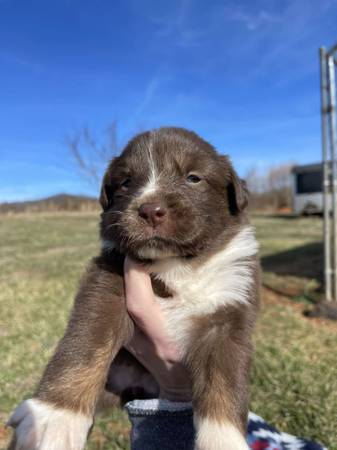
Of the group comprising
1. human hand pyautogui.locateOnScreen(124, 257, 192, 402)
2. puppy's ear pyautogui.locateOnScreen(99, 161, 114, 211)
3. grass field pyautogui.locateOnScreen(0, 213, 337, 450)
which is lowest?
grass field pyautogui.locateOnScreen(0, 213, 337, 450)

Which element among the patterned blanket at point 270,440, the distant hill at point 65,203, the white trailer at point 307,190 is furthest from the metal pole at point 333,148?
the distant hill at point 65,203

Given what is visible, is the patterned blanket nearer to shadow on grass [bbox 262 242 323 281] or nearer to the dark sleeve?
the dark sleeve

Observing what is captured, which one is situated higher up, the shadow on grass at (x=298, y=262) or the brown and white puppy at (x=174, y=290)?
the brown and white puppy at (x=174, y=290)

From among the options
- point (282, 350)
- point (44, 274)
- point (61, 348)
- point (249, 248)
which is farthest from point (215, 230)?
point (44, 274)

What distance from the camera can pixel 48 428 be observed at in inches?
80.7

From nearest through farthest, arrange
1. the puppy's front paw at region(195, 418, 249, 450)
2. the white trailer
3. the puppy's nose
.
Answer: the puppy's front paw at region(195, 418, 249, 450)
the puppy's nose
the white trailer

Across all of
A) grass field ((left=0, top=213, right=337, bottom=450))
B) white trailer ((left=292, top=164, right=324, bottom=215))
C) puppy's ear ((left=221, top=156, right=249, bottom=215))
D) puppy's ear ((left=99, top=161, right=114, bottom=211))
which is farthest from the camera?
white trailer ((left=292, top=164, right=324, bottom=215))

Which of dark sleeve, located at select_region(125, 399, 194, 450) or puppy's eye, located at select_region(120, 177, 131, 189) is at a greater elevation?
puppy's eye, located at select_region(120, 177, 131, 189)

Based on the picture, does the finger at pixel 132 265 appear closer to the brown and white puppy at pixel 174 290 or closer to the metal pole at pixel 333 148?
the brown and white puppy at pixel 174 290

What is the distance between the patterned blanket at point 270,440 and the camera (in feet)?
9.61

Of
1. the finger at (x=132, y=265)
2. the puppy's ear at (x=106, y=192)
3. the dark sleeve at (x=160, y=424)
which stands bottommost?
the dark sleeve at (x=160, y=424)

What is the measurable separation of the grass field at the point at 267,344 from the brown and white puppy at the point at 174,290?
1522mm

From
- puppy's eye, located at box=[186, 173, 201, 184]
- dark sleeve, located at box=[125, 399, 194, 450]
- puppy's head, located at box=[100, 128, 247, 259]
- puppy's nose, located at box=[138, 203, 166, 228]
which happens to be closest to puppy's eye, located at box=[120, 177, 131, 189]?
puppy's head, located at box=[100, 128, 247, 259]

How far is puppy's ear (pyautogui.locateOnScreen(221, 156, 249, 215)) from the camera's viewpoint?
2861mm
